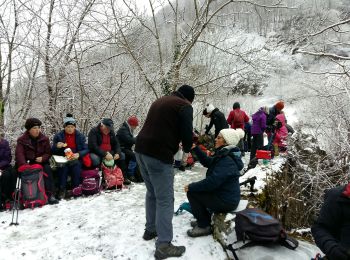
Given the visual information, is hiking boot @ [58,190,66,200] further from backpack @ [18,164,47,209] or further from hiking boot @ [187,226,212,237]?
hiking boot @ [187,226,212,237]

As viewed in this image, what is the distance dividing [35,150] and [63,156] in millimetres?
509

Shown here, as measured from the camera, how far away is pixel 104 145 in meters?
6.48

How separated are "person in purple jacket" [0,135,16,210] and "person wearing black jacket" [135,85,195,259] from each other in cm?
295

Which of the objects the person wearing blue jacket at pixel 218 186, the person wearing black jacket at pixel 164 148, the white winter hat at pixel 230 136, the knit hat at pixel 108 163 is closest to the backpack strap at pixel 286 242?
the person wearing blue jacket at pixel 218 186

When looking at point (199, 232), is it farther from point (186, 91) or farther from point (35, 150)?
point (35, 150)

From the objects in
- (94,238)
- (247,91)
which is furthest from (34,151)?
(247,91)

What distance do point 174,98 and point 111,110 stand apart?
7.28 metres

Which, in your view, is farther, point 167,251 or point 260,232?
point 167,251

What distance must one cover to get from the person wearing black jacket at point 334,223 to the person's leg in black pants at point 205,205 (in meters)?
1.38

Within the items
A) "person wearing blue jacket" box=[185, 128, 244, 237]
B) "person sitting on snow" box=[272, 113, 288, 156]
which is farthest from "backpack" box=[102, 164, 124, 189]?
"person sitting on snow" box=[272, 113, 288, 156]

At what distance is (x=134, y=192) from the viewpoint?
6062 millimetres

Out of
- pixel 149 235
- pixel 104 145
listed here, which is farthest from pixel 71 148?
pixel 149 235

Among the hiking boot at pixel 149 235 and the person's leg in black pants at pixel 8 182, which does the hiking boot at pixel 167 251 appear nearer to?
the hiking boot at pixel 149 235

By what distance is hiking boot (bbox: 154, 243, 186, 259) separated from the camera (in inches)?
133
